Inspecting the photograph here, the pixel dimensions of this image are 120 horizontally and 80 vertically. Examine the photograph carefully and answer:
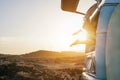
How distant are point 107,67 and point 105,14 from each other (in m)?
0.65

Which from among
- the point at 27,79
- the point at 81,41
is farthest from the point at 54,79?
the point at 81,41

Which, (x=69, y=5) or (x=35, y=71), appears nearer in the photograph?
(x=69, y=5)

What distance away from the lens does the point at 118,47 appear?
3158 millimetres

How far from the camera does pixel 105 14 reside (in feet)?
11.3

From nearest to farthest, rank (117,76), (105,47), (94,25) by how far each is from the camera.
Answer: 1. (117,76)
2. (105,47)
3. (94,25)

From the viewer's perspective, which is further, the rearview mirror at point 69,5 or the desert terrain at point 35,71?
the desert terrain at point 35,71

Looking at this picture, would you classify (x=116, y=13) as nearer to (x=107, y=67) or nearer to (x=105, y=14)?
(x=105, y=14)

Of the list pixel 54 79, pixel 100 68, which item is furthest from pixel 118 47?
pixel 54 79

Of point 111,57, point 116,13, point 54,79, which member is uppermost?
point 116,13

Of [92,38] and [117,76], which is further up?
[92,38]

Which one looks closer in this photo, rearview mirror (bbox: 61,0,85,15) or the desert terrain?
rearview mirror (bbox: 61,0,85,15)

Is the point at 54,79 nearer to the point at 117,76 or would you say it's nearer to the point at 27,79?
the point at 27,79

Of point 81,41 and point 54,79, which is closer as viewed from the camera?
point 81,41

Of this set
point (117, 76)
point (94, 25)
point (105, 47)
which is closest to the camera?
point (117, 76)
